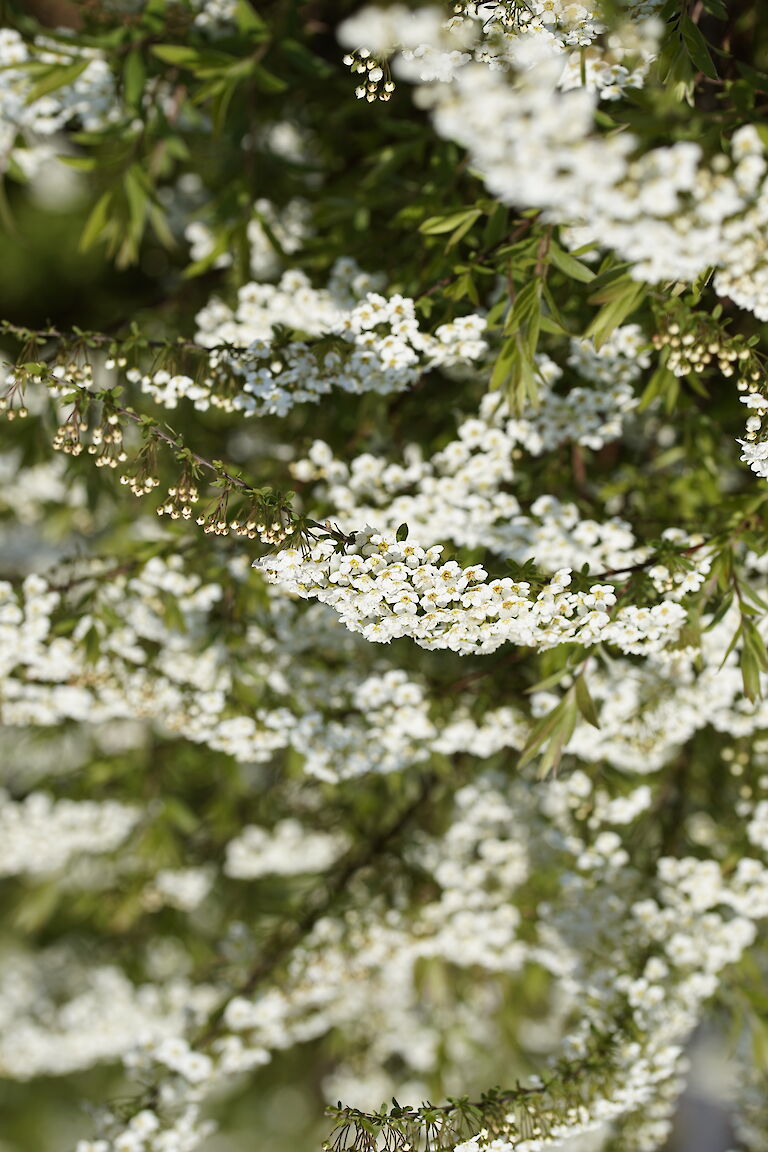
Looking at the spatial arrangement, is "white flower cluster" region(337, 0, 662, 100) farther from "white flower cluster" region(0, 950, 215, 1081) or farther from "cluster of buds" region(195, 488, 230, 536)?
"white flower cluster" region(0, 950, 215, 1081)

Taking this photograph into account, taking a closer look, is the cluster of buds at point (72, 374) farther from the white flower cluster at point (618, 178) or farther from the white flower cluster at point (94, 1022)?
the white flower cluster at point (94, 1022)

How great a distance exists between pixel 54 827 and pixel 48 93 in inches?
96.7

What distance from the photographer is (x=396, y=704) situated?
2539 millimetres

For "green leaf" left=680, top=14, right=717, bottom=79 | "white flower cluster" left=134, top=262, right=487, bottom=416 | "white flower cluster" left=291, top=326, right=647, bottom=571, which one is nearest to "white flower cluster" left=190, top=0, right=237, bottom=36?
"white flower cluster" left=134, top=262, right=487, bottom=416

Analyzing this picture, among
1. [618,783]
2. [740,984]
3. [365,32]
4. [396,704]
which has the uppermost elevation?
[365,32]

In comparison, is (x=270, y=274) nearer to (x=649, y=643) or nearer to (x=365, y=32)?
(x=365, y=32)

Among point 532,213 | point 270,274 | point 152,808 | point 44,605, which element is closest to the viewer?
point 532,213

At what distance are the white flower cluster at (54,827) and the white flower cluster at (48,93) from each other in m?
2.26

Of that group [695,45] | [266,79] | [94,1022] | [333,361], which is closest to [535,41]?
[695,45]

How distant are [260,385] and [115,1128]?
2087 mm

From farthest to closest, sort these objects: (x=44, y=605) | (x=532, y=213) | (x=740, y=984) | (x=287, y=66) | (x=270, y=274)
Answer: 1. (x=270, y=274)
2. (x=287, y=66)
3. (x=740, y=984)
4. (x=44, y=605)
5. (x=532, y=213)

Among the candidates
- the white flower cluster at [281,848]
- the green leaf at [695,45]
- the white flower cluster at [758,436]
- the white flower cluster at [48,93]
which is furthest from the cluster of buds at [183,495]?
the white flower cluster at [281,848]

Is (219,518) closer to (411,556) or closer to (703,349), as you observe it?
(411,556)

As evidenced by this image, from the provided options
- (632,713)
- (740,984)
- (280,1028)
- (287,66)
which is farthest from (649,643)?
(287,66)
